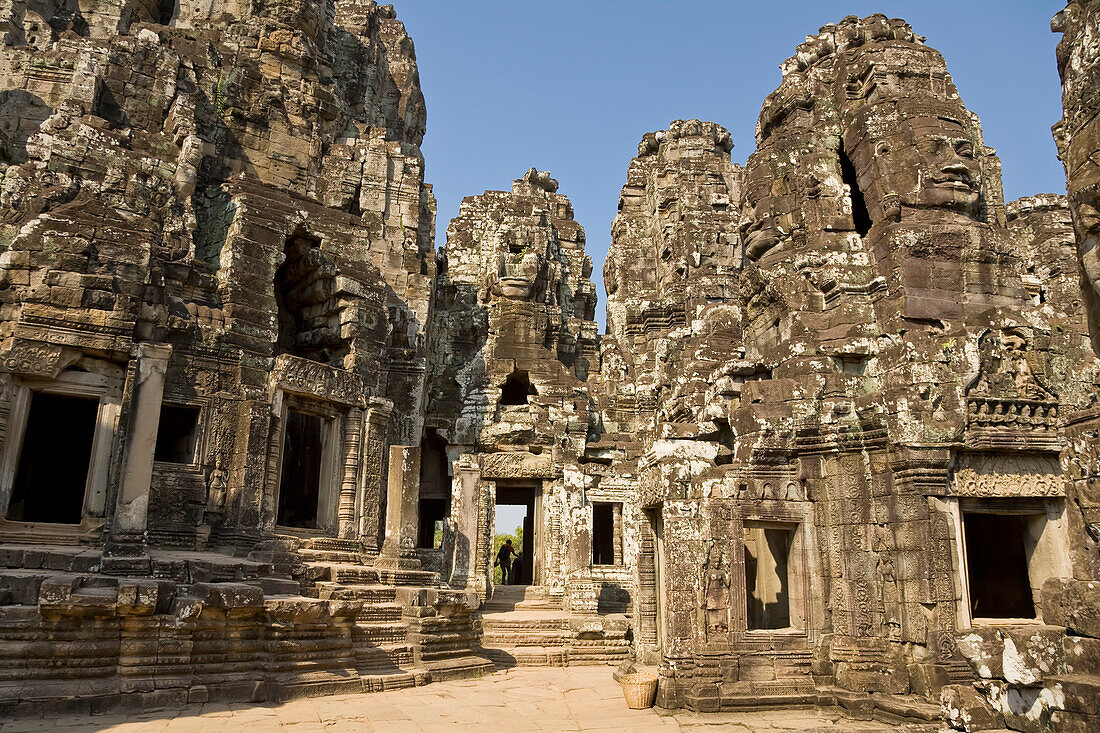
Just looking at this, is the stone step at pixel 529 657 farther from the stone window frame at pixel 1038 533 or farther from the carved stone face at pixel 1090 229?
the carved stone face at pixel 1090 229

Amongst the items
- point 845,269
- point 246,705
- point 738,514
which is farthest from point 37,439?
point 845,269

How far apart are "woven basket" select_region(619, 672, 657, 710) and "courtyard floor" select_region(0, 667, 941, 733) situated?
0.34 ft

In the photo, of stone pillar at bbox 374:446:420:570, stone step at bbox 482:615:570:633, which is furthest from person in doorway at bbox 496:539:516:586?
stone pillar at bbox 374:446:420:570

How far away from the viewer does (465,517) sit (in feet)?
53.5

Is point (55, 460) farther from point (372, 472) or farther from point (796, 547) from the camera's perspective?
point (796, 547)

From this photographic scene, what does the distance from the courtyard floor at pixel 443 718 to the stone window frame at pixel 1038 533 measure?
221 cm

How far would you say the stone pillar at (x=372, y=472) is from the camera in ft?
49.7

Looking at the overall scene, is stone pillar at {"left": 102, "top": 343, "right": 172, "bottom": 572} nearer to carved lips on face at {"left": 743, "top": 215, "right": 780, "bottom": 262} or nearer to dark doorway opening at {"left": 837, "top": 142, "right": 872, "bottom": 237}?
carved lips on face at {"left": 743, "top": 215, "right": 780, "bottom": 262}

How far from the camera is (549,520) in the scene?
18.3 metres

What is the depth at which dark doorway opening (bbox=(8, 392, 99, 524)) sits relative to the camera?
13539 mm

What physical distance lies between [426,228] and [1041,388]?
52.5 ft

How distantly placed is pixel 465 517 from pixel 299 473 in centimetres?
362

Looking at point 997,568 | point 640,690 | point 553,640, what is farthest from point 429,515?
point 997,568

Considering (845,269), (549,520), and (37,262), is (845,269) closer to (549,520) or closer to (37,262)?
(549,520)
